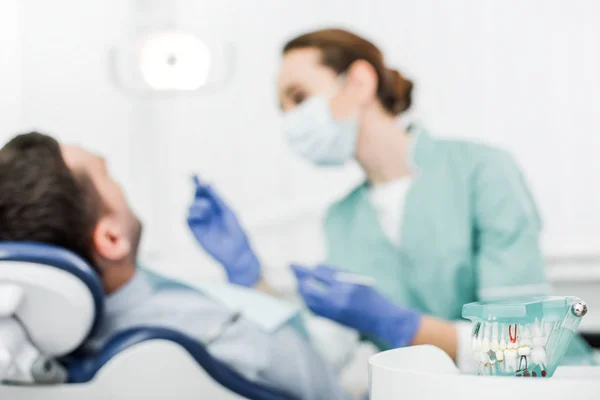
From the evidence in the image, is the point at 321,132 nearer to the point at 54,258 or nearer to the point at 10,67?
the point at 10,67

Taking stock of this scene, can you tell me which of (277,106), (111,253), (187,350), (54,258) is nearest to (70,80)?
(277,106)

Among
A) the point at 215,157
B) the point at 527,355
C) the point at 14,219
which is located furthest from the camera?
the point at 215,157

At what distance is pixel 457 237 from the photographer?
180 centimetres

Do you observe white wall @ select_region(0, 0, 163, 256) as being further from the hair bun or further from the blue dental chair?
the hair bun

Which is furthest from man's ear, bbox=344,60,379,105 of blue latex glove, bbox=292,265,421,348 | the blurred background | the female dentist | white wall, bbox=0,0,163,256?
white wall, bbox=0,0,163,256

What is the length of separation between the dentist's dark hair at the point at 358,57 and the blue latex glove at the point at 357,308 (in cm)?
55

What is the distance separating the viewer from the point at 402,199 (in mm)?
1844

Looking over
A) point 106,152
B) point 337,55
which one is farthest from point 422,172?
point 106,152

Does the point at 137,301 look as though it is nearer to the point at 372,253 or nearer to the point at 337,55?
the point at 372,253

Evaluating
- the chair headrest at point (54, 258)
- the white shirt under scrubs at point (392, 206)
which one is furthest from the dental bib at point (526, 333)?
the white shirt under scrubs at point (392, 206)

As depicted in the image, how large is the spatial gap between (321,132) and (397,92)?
0.24 meters

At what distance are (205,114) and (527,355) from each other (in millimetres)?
1471

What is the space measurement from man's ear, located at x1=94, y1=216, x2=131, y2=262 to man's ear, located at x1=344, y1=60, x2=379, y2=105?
0.76m

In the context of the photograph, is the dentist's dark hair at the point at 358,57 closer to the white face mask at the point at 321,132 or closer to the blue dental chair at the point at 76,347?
the white face mask at the point at 321,132
